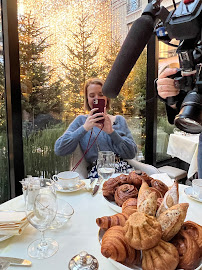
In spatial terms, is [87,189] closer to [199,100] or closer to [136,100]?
[199,100]

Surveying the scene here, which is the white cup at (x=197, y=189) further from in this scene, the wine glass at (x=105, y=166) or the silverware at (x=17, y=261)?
the silverware at (x=17, y=261)

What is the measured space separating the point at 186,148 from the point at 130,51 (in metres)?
2.08

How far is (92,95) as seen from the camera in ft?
6.00

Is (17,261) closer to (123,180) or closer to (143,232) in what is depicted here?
(143,232)

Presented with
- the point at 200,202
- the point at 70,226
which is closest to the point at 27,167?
the point at 70,226

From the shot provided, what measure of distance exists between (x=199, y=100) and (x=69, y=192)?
2.09ft

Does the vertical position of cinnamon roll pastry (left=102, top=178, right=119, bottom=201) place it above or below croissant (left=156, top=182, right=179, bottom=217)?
below

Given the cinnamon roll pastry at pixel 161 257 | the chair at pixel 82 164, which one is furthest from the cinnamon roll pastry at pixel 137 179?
the chair at pixel 82 164

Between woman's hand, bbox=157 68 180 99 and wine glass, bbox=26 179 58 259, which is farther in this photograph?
woman's hand, bbox=157 68 180 99

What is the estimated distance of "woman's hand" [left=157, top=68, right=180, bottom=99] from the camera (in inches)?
27.8

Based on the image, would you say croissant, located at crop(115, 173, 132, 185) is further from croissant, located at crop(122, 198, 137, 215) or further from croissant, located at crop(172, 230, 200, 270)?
croissant, located at crop(172, 230, 200, 270)

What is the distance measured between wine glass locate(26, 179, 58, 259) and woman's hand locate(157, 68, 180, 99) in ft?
1.45

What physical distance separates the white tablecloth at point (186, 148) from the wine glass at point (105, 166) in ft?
4.33

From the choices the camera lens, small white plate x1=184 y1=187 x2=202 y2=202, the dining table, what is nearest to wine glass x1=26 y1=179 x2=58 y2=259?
the dining table
